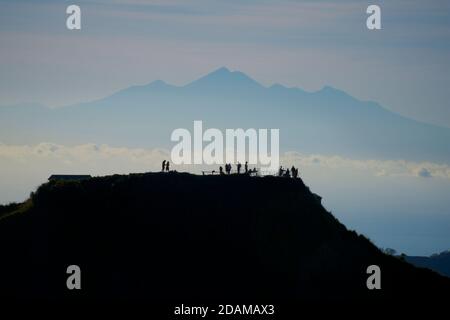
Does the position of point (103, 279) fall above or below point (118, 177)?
below

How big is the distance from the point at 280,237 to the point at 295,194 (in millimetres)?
4986

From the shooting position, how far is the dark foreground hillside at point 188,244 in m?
128

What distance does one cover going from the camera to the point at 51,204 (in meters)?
131

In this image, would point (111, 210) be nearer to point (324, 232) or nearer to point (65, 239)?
point (65, 239)

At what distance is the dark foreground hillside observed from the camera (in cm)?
12781

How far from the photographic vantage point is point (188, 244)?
132 m

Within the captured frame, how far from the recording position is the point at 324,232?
13275cm

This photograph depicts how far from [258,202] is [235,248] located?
554 cm
